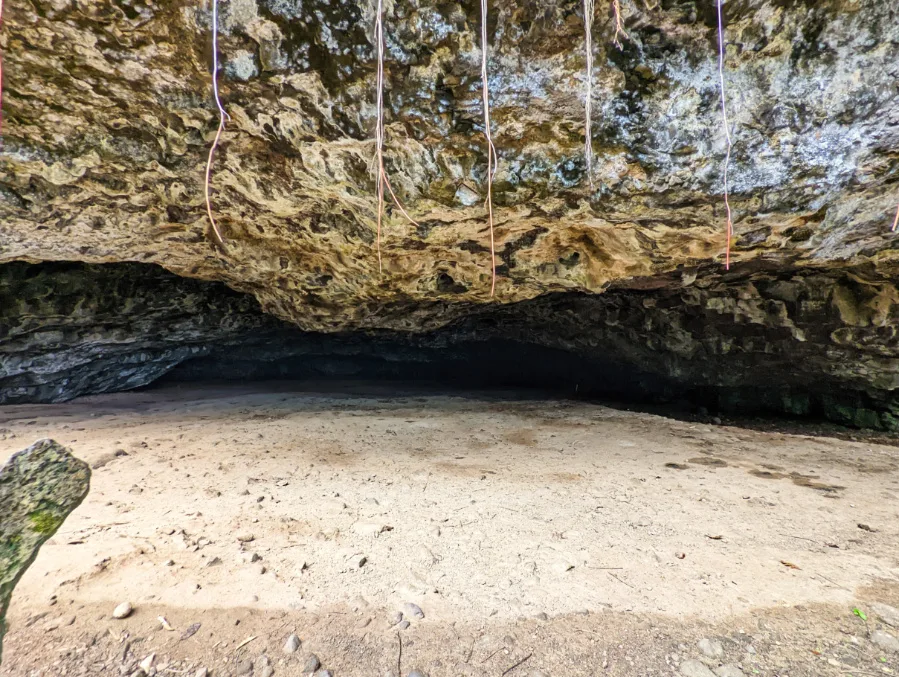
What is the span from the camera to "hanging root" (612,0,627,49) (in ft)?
7.54

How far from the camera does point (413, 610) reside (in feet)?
5.50

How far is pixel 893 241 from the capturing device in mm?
3422

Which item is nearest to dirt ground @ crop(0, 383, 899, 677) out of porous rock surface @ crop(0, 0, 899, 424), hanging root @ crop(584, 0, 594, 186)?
porous rock surface @ crop(0, 0, 899, 424)

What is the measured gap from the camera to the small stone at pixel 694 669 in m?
1.38

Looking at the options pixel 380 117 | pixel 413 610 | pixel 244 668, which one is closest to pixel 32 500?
pixel 244 668

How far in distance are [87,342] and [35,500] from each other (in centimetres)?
689

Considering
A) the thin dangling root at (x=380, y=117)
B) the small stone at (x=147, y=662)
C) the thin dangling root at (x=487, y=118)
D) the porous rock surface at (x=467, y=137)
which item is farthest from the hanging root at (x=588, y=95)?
the small stone at (x=147, y=662)

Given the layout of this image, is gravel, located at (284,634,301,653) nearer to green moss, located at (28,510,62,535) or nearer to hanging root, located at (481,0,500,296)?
green moss, located at (28,510,62,535)

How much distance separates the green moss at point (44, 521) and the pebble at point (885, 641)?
9.13 ft

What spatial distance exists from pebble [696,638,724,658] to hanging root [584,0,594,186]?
106 inches

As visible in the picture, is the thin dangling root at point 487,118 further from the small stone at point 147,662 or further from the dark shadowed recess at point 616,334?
the small stone at point 147,662

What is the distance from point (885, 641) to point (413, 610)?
5.59 ft

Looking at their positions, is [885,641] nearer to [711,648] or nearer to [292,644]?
[711,648]

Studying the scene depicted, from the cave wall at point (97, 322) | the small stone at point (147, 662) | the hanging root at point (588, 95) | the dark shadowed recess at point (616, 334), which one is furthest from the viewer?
the cave wall at point (97, 322)
